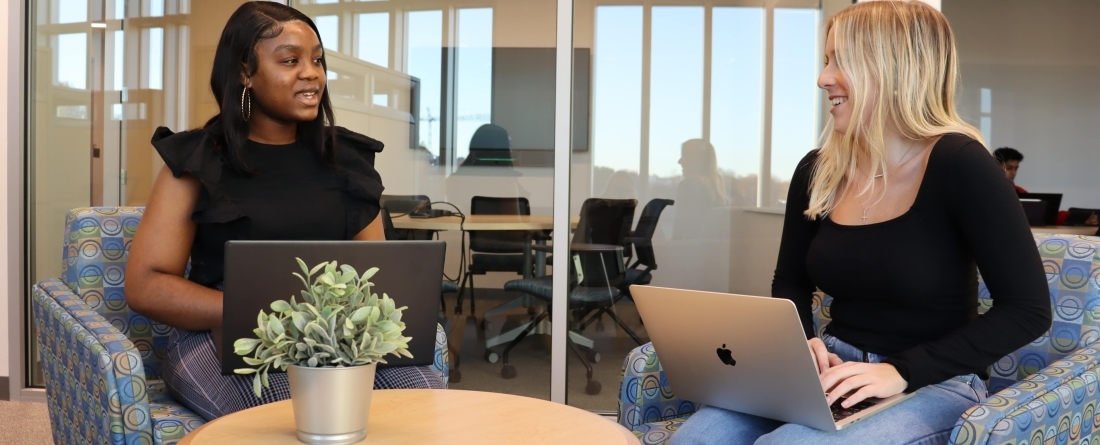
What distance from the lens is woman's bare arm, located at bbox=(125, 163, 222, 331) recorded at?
195cm

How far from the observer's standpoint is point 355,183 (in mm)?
2234

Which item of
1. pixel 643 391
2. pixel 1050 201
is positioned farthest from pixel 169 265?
pixel 1050 201

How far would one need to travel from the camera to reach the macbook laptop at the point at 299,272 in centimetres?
147

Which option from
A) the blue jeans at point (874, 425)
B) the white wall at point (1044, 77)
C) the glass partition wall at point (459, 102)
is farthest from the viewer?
the white wall at point (1044, 77)

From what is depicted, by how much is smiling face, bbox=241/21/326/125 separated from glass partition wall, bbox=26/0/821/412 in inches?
58.4

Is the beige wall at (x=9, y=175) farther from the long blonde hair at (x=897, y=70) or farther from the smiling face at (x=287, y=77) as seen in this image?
the long blonde hair at (x=897, y=70)

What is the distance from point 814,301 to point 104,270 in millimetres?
1789

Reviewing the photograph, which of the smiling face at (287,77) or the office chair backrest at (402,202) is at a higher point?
the smiling face at (287,77)

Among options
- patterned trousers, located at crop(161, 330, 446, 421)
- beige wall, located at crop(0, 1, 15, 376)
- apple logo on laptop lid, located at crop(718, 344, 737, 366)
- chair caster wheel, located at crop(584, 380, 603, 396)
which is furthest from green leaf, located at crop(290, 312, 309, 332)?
beige wall, located at crop(0, 1, 15, 376)

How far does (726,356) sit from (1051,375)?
565 millimetres

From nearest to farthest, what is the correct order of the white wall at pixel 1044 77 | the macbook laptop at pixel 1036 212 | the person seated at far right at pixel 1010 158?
the macbook laptop at pixel 1036 212 → the person seated at far right at pixel 1010 158 → the white wall at pixel 1044 77

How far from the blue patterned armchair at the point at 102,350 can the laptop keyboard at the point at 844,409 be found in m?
0.94

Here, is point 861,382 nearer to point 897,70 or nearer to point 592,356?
point 897,70

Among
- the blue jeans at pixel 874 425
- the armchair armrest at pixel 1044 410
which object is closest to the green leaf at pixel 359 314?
the blue jeans at pixel 874 425
